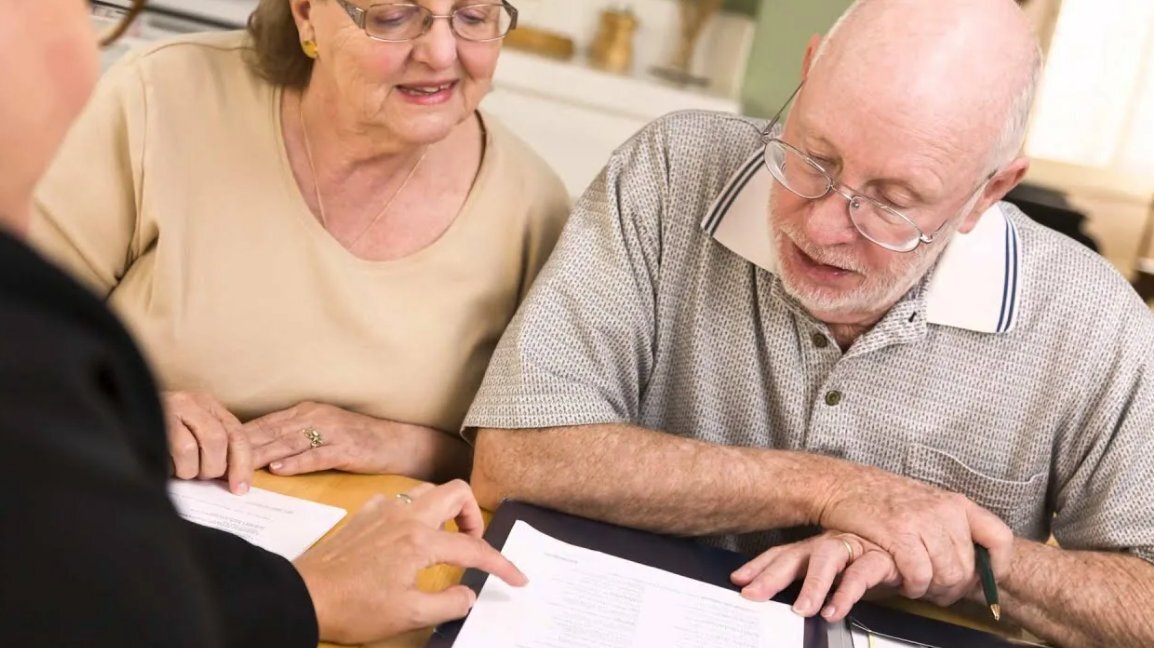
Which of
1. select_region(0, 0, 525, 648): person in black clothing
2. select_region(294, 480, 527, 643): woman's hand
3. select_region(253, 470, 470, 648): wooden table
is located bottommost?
select_region(253, 470, 470, 648): wooden table

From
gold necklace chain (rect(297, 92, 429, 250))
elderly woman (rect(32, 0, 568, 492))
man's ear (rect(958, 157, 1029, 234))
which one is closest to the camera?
man's ear (rect(958, 157, 1029, 234))

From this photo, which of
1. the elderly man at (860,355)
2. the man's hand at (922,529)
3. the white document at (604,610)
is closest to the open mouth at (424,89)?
the elderly man at (860,355)

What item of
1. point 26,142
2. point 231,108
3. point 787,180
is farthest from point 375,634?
point 231,108

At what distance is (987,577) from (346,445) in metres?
0.80

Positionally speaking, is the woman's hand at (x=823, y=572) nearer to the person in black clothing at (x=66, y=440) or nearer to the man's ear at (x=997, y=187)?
the man's ear at (x=997, y=187)

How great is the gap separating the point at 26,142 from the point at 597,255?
100 cm

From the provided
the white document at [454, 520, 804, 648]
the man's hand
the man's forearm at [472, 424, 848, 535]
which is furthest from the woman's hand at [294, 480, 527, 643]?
the man's hand

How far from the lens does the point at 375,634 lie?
106 cm

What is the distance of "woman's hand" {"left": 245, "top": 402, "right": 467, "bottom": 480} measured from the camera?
1.42 meters

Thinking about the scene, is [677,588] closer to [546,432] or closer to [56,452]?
[546,432]

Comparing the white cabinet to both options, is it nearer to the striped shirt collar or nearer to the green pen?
the striped shirt collar

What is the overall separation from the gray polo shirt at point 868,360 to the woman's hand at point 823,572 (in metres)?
0.21

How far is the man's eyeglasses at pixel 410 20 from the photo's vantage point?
149cm

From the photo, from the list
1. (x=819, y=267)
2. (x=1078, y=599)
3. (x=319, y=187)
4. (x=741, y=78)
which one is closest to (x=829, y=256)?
(x=819, y=267)
